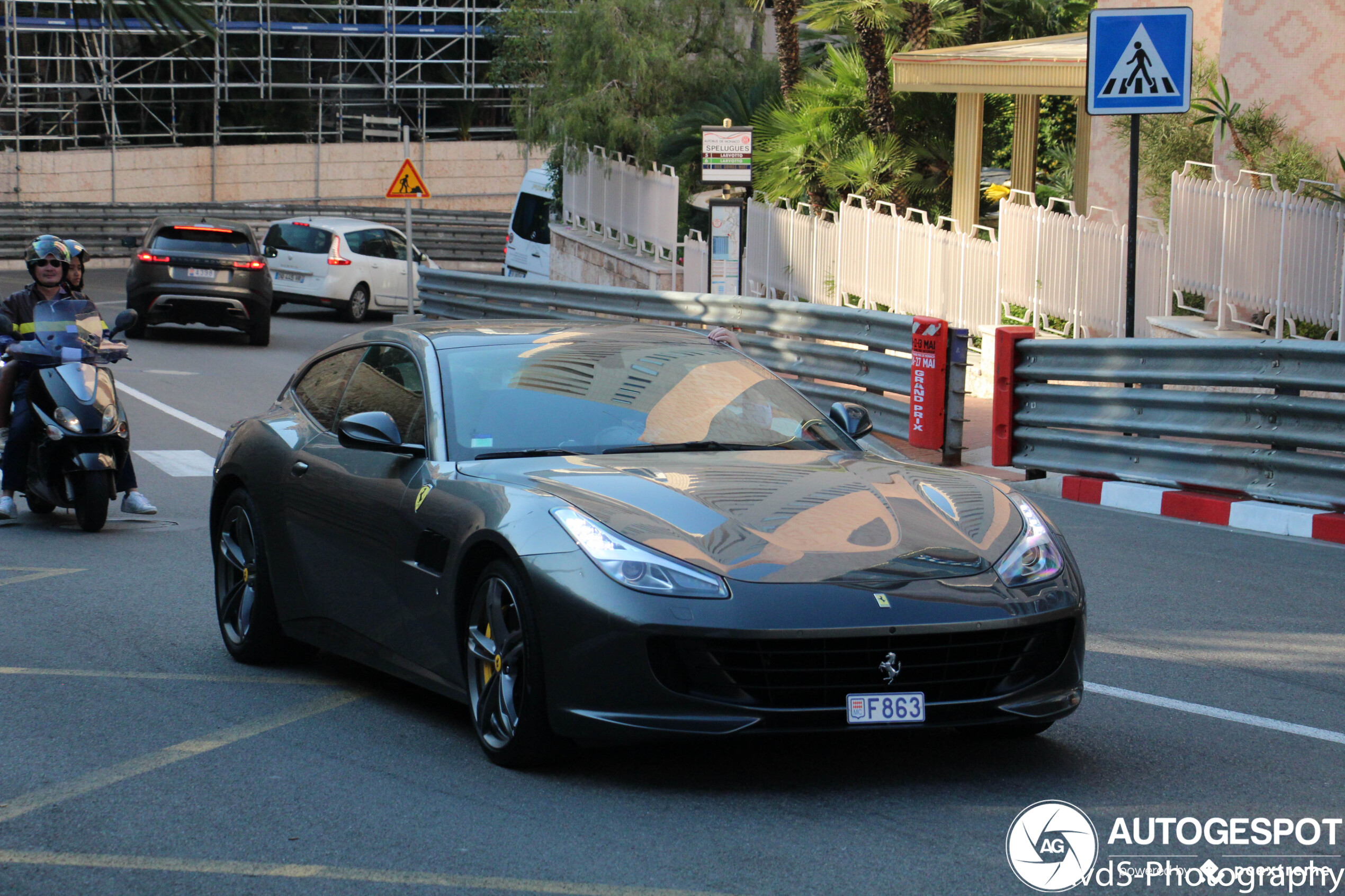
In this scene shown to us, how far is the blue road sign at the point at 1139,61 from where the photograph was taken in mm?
11398

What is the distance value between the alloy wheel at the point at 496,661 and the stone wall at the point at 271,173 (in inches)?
1655

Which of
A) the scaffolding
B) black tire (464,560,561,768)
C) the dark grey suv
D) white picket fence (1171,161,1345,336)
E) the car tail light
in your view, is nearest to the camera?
black tire (464,560,561,768)

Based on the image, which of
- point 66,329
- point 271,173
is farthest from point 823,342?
point 271,173

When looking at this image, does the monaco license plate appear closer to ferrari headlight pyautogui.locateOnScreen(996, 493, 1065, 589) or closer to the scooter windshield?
ferrari headlight pyautogui.locateOnScreen(996, 493, 1065, 589)

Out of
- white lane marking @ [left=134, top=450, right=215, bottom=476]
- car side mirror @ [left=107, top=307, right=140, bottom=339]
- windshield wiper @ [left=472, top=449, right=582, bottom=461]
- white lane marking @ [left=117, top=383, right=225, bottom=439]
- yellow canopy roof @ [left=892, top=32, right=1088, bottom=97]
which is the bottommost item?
white lane marking @ [left=134, top=450, right=215, bottom=476]

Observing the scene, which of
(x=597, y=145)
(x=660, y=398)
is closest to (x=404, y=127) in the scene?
(x=597, y=145)

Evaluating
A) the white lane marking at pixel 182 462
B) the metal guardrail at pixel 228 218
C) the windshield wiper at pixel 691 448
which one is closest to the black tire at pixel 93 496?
the white lane marking at pixel 182 462

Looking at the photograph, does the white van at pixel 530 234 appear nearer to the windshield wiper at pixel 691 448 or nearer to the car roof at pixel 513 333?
the car roof at pixel 513 333

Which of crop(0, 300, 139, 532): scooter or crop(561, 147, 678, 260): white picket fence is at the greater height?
crop(561, 147, 678, 260): white picket fence

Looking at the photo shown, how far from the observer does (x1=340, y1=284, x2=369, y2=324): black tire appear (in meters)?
29.2

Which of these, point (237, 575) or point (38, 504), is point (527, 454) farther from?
point (38, 504)

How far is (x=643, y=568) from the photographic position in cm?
480

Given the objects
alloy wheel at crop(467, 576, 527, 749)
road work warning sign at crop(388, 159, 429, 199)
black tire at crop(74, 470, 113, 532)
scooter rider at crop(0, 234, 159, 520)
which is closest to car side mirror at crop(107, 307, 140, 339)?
scooter rider at crop(0, 234, 159, 520)

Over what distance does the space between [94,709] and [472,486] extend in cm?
170
